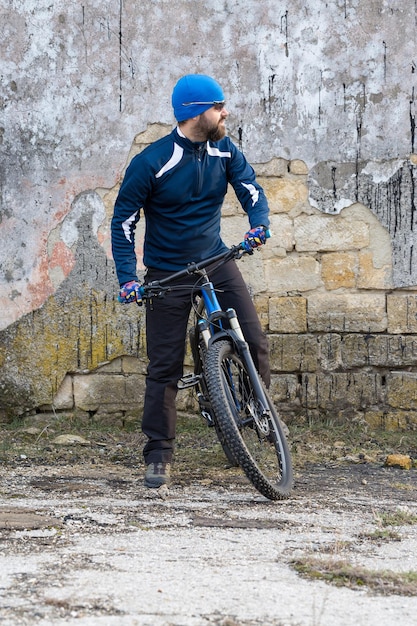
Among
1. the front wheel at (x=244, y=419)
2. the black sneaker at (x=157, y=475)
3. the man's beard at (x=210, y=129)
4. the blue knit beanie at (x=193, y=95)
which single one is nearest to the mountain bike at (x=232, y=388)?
the front wheel at (x=244, y=419)

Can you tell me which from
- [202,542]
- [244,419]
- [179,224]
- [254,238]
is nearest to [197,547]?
[202,542]

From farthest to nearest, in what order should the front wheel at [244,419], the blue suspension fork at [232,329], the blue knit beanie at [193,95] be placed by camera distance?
the blue knit beanie at [193,95]
the blue suspension fork at [232,329]
the front wheel at [244,419]

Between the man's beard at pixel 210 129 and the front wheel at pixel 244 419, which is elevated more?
the man's beard at pixel 210 129

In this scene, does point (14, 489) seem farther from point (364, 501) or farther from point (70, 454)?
point (364, 501)

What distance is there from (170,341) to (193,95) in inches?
49.0

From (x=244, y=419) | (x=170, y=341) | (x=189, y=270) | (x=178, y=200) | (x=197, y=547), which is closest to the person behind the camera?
(x=197, y=547)

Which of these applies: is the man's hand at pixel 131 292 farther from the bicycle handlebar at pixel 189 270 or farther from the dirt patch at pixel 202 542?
the dirt patch at pixel 202 542

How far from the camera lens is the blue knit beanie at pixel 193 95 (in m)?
4.84

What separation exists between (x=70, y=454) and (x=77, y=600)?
2.98m

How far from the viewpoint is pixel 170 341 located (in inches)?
201

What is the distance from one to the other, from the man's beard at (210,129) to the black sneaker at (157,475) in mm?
1685

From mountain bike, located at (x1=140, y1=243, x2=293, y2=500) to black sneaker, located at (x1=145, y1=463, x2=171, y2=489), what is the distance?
37 cm

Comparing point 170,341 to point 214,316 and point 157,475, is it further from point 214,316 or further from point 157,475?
point 157,475

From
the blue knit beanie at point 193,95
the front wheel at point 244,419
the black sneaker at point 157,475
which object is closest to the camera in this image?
the front wheel at point 244,419
